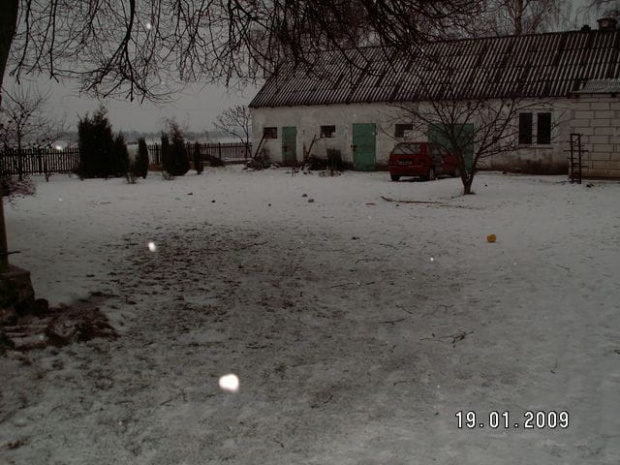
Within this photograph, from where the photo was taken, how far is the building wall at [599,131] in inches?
741

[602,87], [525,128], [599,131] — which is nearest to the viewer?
[599,131]

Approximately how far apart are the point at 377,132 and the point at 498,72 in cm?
576

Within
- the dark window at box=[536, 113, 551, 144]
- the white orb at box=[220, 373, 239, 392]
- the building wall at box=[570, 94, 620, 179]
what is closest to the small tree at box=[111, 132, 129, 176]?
the dark window at box=[536, 113, 551, 144]

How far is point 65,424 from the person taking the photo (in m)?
3.57

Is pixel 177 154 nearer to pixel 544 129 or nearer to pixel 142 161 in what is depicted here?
pixel 142 161

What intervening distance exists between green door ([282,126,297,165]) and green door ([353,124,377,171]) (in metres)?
3.44

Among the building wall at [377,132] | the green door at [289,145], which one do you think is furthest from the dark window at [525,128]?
the green door at [289,145]

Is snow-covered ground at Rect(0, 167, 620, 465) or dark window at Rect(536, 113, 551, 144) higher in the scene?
dark window at Rect(536, 113, 551, 144)

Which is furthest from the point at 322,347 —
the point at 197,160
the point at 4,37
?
the point at 197,160

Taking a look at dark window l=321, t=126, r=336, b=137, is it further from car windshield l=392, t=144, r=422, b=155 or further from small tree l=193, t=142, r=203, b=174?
car windshield l=392, t=144, r=422, b=155

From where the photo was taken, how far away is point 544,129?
22.6 meters

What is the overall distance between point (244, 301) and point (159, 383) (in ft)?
6.51

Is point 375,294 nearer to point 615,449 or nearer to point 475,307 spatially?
point 475,307

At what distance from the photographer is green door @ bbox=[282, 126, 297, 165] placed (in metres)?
28.4
